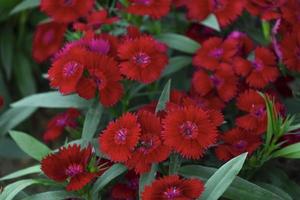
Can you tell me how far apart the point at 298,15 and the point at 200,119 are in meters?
0.69

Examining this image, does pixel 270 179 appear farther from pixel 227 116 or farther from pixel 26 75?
pixel 26 75

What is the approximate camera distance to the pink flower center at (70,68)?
179 cm

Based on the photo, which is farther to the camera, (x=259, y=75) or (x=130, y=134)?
(x=259, y=75)

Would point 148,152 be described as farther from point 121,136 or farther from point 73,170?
point 73,170

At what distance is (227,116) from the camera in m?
2.27

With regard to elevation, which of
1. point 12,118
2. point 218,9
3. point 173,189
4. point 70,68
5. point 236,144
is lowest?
point 12,118

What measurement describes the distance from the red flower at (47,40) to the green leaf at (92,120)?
2.22 feet

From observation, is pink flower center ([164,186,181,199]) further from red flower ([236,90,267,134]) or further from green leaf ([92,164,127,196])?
red flower ([236,90,267,134])

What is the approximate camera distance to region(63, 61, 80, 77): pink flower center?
1794mm

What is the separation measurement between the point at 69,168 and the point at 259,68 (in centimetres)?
76

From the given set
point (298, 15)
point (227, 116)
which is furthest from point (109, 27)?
point (298, 15)

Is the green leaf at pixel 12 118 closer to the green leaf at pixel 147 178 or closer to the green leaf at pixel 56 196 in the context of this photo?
the green leaf at pixel 56 196

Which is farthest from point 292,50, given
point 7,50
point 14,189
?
point 7,50

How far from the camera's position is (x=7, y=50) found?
299 centimetres
